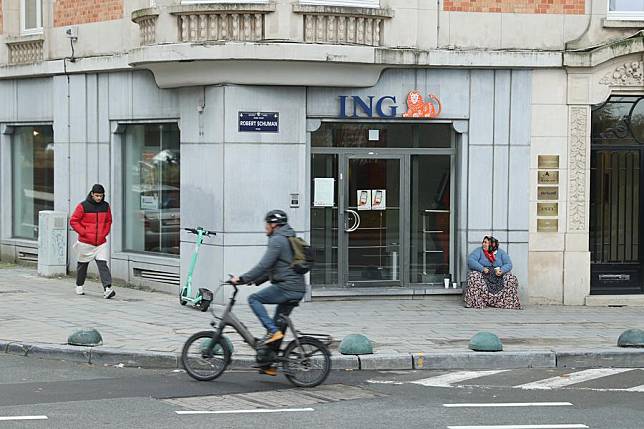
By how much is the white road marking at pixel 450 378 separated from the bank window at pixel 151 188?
685 cm

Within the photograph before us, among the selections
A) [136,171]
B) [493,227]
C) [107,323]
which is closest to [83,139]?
[136,171]

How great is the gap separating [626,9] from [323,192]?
5361mm

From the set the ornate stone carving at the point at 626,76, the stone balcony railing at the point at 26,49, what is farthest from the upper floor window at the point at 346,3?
the stone balcony railing at the point at 26,49

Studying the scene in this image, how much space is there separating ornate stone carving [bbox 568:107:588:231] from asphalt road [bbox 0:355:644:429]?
516 centimetres

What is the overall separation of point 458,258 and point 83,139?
6.63m

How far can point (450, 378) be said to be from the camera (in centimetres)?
1160

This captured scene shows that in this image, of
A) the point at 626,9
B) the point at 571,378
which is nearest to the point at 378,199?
the point at 626,9

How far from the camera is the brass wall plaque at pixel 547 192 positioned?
1711 centimetres

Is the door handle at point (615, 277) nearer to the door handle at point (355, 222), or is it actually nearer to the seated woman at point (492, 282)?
the seated woman at point (492, 282)

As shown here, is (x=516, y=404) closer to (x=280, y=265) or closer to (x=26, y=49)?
(x=280, y=265)

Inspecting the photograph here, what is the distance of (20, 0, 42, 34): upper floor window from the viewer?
67.2ft

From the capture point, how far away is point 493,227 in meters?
17.1

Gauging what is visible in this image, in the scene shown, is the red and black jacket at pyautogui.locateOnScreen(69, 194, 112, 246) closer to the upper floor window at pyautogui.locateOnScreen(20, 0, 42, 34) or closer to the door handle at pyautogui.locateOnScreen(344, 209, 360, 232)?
the door handle at pyautogui.locateOnScreen(344, 209, 360, 232)

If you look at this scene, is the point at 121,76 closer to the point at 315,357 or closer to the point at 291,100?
the point at 291,100
